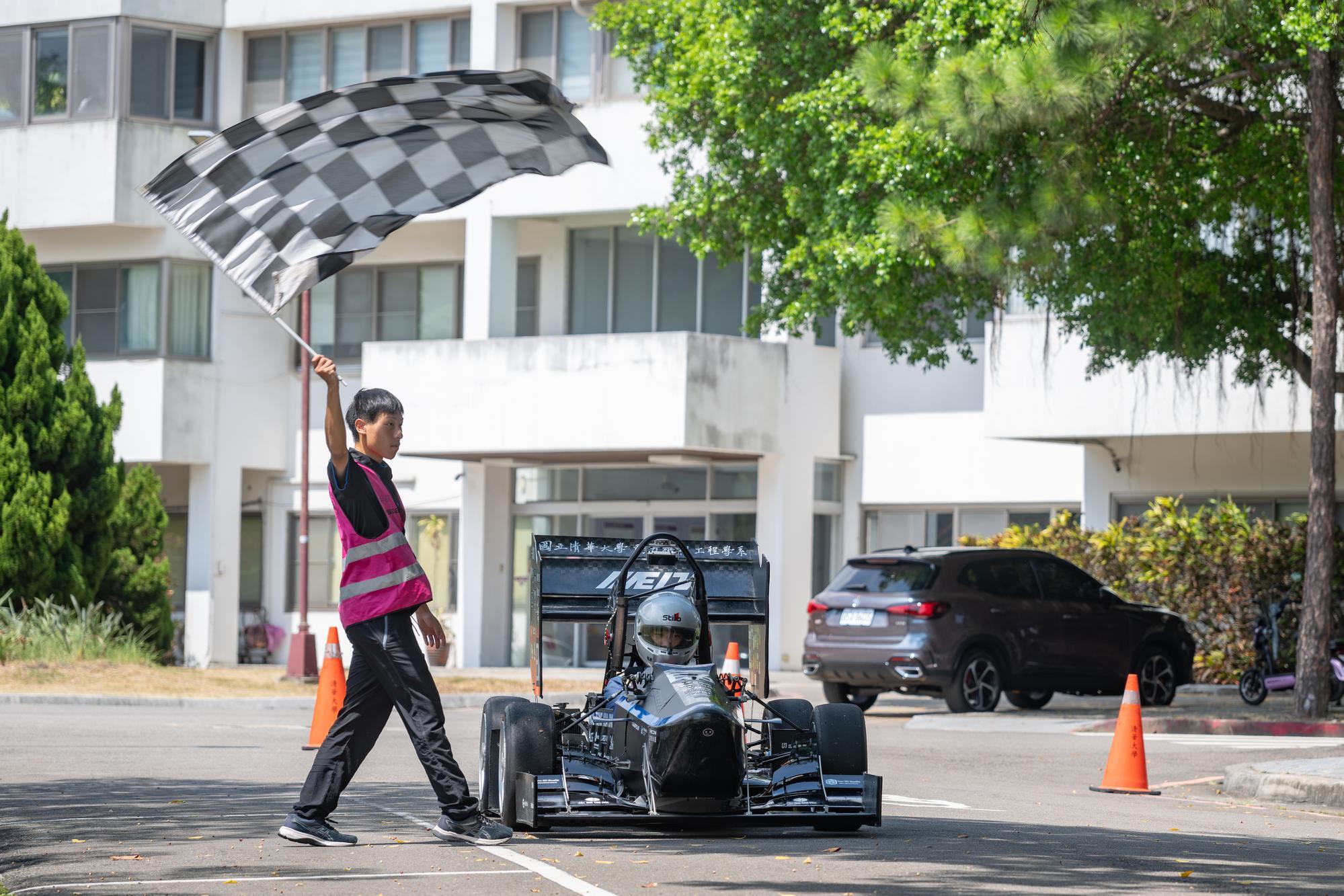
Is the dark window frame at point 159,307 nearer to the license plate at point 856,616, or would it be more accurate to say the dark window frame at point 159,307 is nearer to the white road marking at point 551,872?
the license plate at point 856,616

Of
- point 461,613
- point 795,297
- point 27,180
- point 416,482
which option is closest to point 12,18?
point 27,180

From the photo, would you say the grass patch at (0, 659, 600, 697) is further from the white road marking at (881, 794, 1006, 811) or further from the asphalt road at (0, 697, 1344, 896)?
the white road marking at (881, 794, 1006, 811)

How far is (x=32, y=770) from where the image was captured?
43.6 feet

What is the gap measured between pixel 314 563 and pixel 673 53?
15005 millimetres

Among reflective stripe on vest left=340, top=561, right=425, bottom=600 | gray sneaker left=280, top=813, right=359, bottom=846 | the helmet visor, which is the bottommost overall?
gray sneaker left=280, top=813, right=359, bottom=846

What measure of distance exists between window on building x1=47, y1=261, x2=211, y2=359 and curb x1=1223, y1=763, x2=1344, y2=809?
81.1 feet

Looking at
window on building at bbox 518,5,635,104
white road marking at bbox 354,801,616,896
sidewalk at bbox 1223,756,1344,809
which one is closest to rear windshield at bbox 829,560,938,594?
sidewalk at bbox 1223,756,1344,809

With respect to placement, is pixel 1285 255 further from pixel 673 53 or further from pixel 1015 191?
pixel 673 53

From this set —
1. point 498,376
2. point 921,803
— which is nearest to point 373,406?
point 921,803

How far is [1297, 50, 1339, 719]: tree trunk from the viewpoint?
1928 cm

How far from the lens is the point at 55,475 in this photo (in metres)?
27.9

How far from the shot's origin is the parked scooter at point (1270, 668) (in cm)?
2134

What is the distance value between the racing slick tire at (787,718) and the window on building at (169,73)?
27.2 meters

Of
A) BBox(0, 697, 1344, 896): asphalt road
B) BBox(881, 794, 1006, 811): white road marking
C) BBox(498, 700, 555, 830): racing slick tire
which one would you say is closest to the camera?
BBox(0, 697, 1344, 896): asphalt road
